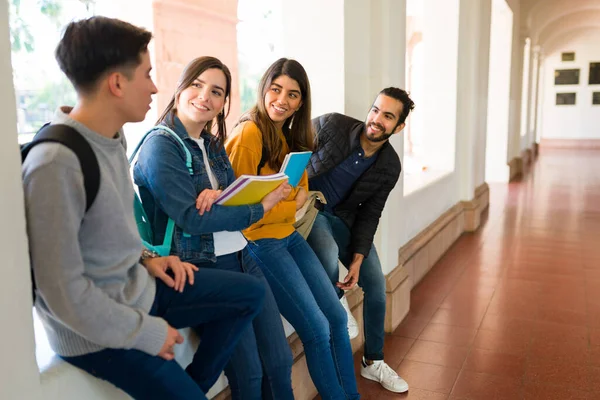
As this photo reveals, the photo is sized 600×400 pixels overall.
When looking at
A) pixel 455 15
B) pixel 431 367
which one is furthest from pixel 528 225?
pixel 431 367

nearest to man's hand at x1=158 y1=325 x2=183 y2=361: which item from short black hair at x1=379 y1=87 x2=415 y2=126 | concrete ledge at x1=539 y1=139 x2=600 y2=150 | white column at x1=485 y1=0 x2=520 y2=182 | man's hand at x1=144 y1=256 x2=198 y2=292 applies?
man's hand at x1=144 y1=256 x2=198 y2=292

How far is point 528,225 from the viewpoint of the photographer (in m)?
7.23

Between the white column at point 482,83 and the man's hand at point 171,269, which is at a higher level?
the white column at point 482,83

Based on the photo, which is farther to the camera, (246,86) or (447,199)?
(447,199)

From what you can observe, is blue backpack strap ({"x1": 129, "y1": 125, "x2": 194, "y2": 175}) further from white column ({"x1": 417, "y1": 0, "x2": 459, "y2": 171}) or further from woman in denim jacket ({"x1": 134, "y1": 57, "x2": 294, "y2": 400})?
white column ({"x1": 417, "y1": 0, "x2": 459, "y2": 171})

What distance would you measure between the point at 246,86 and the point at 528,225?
4.12m

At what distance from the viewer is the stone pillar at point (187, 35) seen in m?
3.93

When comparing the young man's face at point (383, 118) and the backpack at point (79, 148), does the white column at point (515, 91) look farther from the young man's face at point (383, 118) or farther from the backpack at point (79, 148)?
the backpack at point (79, 148)

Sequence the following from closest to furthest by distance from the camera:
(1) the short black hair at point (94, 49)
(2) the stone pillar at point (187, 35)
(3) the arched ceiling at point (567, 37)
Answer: (1) the short black hair at point (94, 49), (2) the stone pillar at point (187, 35), (3) the arched ceiling at point (567, 37)

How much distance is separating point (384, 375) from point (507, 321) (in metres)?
1.32

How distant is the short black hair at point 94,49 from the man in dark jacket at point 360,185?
161 cm

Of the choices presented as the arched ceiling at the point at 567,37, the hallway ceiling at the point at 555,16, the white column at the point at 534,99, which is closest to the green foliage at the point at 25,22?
the hallway ceiling at the point at 555,16

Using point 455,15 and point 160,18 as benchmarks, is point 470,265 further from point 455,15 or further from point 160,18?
point 160,18

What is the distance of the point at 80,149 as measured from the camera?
133 centimetres
